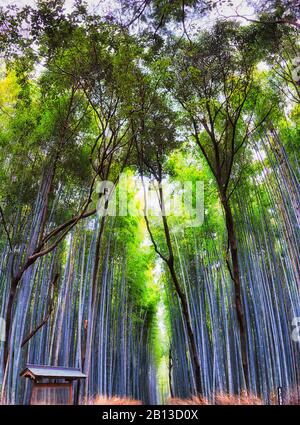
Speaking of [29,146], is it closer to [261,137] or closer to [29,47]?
[29,47]

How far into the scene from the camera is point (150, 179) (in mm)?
6555

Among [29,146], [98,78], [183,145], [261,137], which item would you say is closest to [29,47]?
[98,78]

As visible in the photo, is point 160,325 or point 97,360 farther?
point 160,325

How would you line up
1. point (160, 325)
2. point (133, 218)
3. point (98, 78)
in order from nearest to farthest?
point (98, 78)
point (133, 218)
point (160, 325)

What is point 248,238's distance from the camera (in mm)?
6398

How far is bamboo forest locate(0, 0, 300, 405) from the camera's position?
4043 mm

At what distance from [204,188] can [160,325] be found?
1080 cm

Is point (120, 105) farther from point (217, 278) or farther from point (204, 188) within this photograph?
point (217, 278)

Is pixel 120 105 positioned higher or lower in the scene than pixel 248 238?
higher

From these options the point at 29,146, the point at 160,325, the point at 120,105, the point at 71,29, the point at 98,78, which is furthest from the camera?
the point at 160,325

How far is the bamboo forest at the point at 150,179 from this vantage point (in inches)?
159

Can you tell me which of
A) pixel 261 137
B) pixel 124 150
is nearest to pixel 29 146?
pixel 124 150

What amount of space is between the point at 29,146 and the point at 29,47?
1.94 meters
